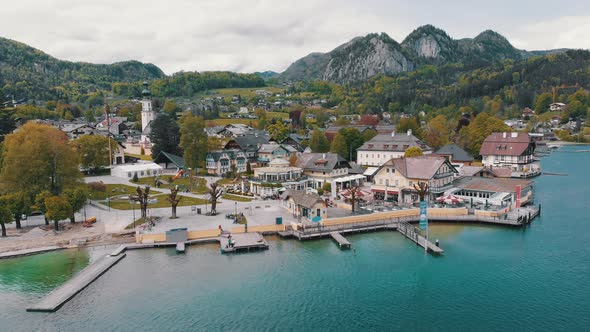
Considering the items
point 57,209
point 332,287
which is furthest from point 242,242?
point 57,209

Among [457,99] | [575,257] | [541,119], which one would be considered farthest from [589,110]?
[575,257]

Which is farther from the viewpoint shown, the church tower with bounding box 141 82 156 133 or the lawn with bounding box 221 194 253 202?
the church tower with bounding box 141 82 156 133

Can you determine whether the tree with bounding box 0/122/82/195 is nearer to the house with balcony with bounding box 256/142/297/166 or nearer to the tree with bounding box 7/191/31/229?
the tree with bounding box 7/191/31/229

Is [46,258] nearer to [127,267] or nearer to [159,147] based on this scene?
[127,267]

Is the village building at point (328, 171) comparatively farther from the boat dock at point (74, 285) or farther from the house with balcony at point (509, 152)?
the boat dock at point (74, 285)

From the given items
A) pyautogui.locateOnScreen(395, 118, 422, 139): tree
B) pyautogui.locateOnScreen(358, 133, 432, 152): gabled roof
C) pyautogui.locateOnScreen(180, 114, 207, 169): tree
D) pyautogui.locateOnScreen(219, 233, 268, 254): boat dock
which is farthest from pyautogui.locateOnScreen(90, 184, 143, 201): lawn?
pyautogui.locateOnScreen(395, 118, 422, 139): tree

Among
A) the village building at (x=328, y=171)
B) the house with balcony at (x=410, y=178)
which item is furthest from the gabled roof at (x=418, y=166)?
the village building at (x=328, y=171)
